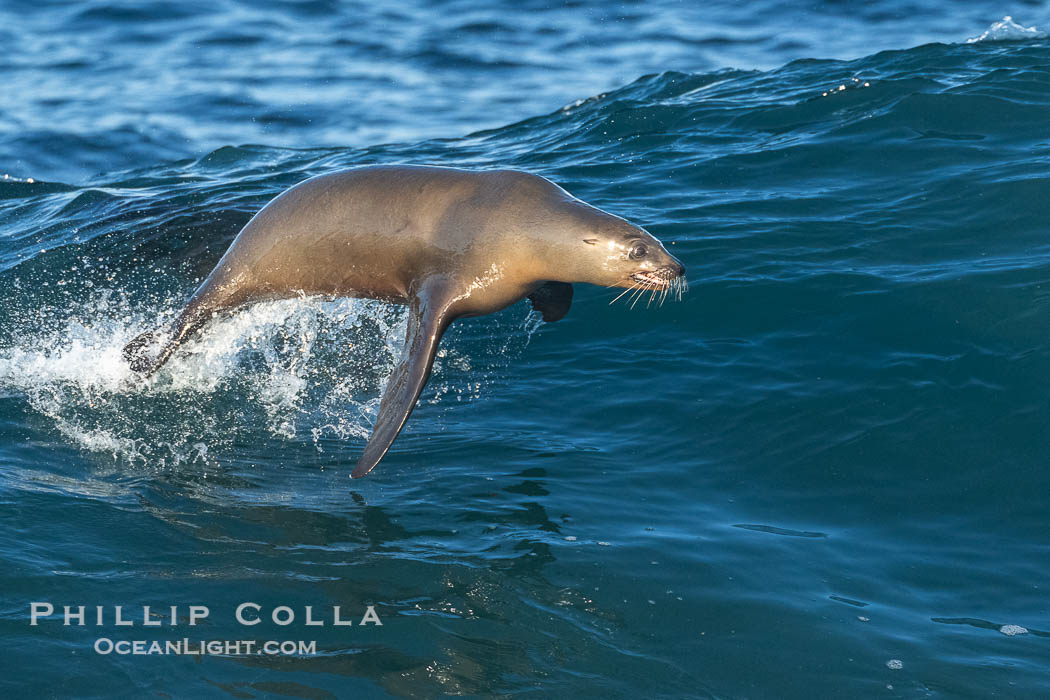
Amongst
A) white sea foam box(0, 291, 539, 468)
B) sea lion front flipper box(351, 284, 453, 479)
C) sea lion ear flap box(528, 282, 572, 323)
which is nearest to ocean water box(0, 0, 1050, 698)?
white sea foam box(0, 291, 539, 468)

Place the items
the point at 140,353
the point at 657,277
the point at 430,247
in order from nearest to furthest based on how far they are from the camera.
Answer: the point at 657,277, the point at 430,247, the point at 140,353

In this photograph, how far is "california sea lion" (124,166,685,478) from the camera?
744 centimetres

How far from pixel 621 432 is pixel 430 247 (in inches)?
71.1

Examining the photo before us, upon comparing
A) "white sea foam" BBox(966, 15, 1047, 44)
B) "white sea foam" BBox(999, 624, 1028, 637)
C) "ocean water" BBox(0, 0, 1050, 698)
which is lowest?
"white sea foam" BBox(999, 624, 1028, 637)

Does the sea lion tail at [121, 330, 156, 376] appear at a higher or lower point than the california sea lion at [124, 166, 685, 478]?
lower

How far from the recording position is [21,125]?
18.5 meters

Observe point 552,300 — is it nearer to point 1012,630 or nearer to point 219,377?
point 219,377

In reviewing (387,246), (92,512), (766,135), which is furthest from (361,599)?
(766,135)

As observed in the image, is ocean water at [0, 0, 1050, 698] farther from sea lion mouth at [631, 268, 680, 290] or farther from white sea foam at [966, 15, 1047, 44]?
sea lion mouth at [631, 268, 680, 290]

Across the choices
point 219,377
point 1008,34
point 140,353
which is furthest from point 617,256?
point 1008,34

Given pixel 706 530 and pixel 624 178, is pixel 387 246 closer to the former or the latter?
pixel 706 530

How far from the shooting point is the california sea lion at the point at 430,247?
7.44 metres

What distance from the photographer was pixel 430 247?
7754mm

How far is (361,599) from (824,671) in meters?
2.26
